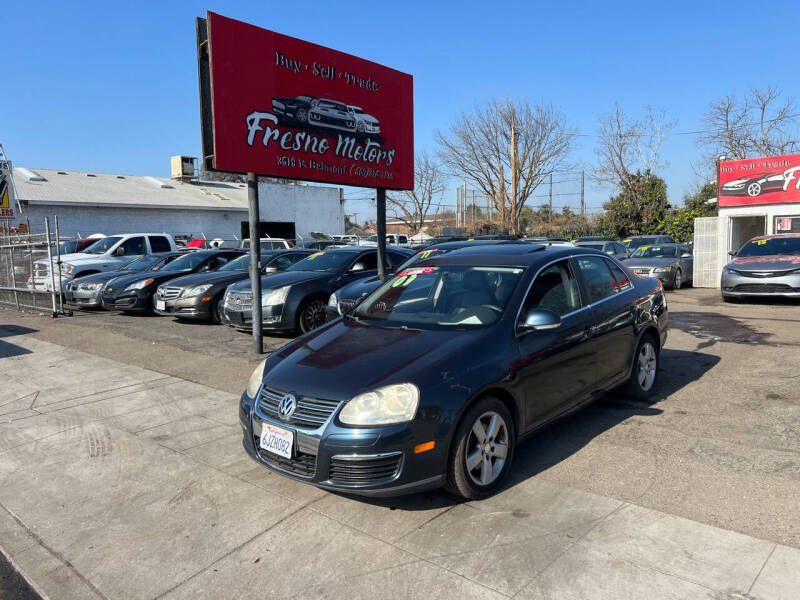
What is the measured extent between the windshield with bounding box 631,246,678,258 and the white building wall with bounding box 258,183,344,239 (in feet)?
81.9

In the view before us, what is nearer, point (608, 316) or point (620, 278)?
point (608, 316)

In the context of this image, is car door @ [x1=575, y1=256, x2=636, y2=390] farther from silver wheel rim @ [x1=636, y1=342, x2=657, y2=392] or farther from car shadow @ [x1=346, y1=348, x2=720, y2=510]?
silver wheel rim @ [x1=636, y1=342, x2=657, y2=392]

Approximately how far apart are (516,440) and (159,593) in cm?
231

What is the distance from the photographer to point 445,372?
3.60 meters

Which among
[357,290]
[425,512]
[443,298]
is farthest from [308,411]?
[357,290]

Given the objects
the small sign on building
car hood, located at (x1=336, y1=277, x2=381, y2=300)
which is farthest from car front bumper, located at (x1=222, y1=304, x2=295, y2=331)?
the small sign on building

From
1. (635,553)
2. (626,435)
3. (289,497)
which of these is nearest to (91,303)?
(289,497)

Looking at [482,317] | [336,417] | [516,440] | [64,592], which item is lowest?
[64,592]

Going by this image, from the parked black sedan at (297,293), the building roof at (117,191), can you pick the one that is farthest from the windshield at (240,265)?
the building roof at (117,191)

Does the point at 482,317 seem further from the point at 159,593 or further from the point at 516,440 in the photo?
the point at 159,593

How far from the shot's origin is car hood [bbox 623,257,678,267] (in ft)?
54.2

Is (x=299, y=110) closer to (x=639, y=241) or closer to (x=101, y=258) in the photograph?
(x=101, y=258)

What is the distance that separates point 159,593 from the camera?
3.05 meters

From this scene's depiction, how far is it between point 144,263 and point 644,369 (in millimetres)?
13424
